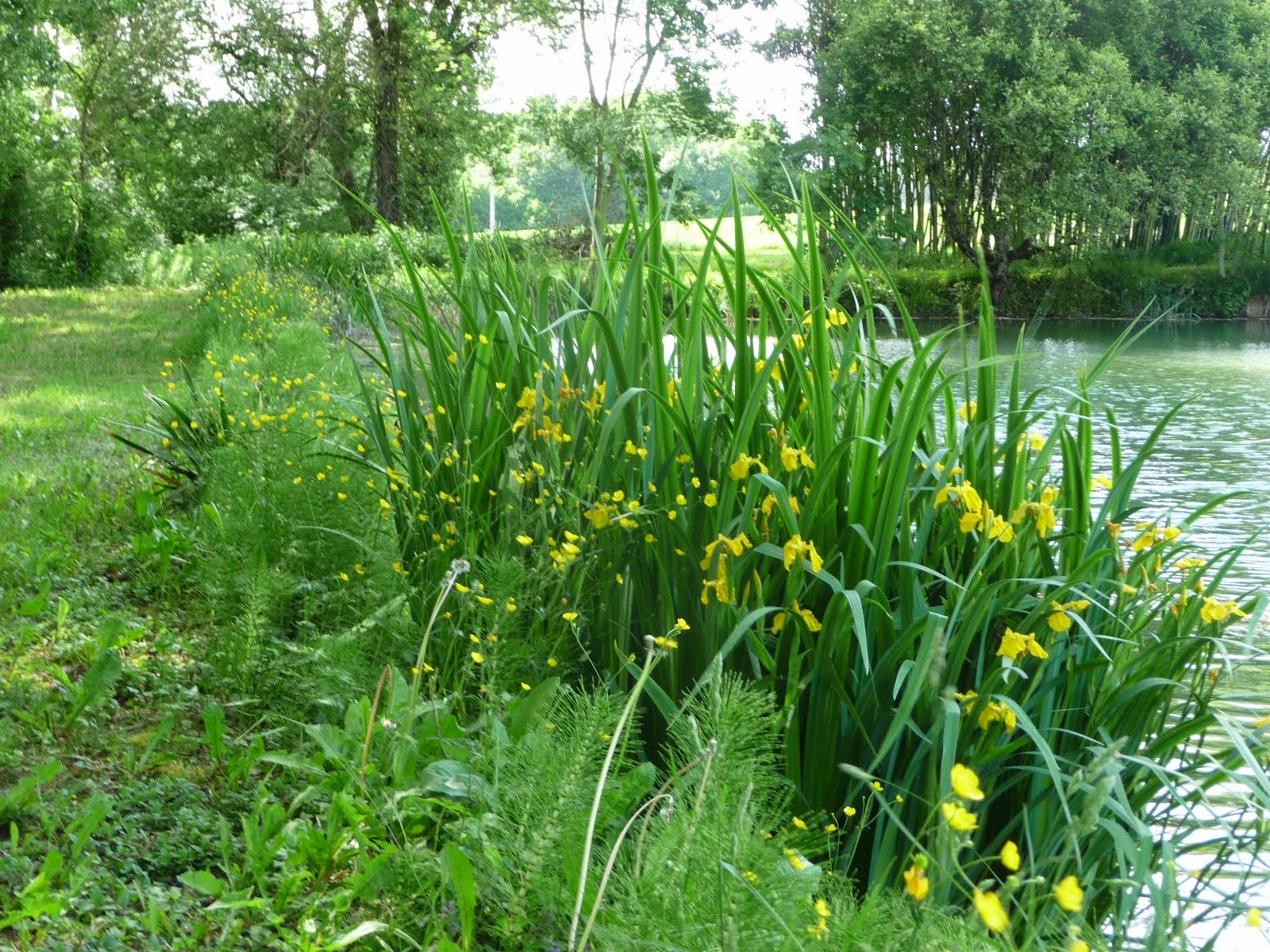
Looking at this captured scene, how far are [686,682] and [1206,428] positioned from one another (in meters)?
9.23

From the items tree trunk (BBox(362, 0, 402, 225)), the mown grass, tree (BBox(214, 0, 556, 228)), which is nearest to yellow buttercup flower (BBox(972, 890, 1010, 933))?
the mown grass

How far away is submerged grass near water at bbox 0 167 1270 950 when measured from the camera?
1.50m

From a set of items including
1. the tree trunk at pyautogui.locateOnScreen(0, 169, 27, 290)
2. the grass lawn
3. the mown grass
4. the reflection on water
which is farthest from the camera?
the tree trunk at pyautogui.locateOnScreen(0, 169, 27, 290)

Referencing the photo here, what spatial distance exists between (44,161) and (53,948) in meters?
22.9

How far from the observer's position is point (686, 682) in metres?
2.11

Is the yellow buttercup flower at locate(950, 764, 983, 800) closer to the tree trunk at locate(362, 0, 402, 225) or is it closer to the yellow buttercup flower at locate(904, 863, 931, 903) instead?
the yellow buttercup flower at locate(904, 863, 931, 903)

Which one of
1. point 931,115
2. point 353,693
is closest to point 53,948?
point 353,693

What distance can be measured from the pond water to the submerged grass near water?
0.21 metres

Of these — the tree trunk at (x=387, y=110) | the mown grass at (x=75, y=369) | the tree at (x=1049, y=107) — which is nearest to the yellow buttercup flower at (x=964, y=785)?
the mown grass at (x=75, y=369)

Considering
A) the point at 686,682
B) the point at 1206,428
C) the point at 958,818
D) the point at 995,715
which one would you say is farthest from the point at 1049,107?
the point at 958,818

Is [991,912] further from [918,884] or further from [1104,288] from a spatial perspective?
[1104,288]

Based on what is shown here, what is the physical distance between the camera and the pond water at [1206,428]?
356 centimetres

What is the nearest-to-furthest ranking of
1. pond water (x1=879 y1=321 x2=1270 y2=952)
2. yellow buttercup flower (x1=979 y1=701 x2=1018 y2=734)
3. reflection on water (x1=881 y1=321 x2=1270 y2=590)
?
yellow buttercup flower (x1=979 y1=701 x2=1018 y2=734) < pond water (x1=879 y1=321 x2=1270 y2=952) < reflection on water (x1=881 y1=321 x2=1270 y2=590)

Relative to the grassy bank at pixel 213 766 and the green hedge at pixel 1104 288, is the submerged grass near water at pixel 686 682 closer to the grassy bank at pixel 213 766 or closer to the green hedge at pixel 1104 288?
the grassy bank at pixel 213 766
